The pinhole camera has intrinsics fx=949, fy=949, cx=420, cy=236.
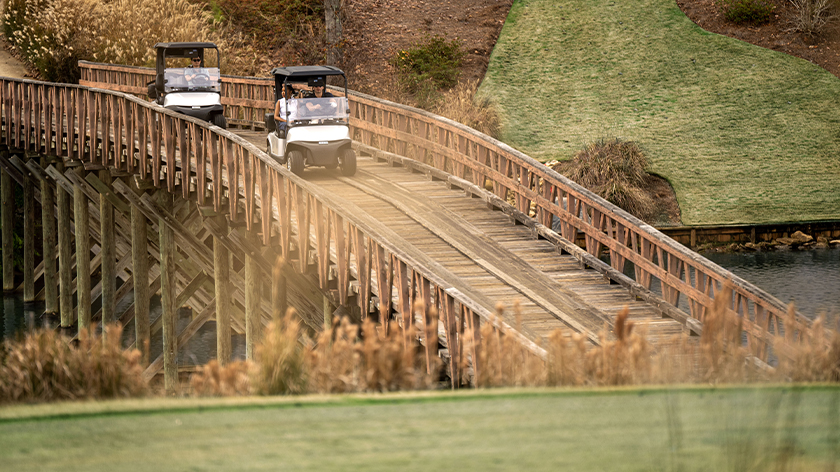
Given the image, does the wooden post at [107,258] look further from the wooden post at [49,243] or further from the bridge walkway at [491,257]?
the bridge walkway at [491,257]

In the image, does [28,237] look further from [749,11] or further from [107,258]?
[749,11]

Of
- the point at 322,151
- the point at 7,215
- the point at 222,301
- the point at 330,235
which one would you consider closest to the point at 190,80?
the point at 322,151

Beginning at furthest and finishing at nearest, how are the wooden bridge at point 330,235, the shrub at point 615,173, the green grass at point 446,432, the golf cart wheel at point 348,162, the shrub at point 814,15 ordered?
the shrub at point 814,15 → the shrub at point 615,173 → the golf cart wheel at point 348,162 → the wooden bridge at point 330,235 → the green grass at point 446,432

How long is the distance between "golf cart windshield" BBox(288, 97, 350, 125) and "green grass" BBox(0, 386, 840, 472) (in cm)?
1026

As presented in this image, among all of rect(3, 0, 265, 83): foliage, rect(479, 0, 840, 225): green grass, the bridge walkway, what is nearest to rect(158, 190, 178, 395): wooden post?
the bridge walkway

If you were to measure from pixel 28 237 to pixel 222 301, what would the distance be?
9855 mm

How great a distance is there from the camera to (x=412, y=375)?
23.5 feet

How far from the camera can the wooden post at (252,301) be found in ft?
48.9

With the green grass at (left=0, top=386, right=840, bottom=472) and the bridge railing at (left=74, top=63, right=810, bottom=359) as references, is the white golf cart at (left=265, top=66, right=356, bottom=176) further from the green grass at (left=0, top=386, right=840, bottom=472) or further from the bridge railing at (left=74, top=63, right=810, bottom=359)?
the green grass at (left=0, top=386, right=840, bottom=472)

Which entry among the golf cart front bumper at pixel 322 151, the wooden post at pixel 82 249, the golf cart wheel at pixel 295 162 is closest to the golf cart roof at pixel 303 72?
the golf cart front bumper at pixel 322 151

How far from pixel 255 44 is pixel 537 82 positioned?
10488 mm

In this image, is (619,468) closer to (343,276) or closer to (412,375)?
(412,375)

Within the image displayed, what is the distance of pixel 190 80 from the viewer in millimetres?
20219

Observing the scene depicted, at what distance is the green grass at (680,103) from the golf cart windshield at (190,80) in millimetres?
12774
